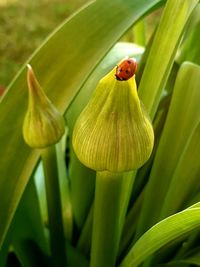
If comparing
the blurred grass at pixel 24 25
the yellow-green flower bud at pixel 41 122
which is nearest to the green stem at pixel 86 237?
the yellow-green flower bud at pixel 41 122

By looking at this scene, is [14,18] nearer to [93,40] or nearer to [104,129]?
[93,40]

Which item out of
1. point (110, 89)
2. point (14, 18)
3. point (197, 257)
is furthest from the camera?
point (14, 18)

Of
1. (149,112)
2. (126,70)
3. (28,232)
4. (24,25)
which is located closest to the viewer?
(126,70)

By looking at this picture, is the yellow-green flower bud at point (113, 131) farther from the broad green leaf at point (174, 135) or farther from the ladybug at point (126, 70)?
the broad green leaf at point (174, 135)

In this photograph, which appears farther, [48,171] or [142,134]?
[48,171]

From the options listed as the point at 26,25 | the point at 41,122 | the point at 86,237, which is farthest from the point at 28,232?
the point at 26,25

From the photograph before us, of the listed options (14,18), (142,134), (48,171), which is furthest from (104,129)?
(14,18)

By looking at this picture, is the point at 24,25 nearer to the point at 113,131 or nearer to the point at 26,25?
the point at 26,25
